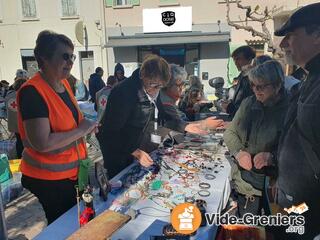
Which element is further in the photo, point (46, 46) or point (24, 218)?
point (24, 218)

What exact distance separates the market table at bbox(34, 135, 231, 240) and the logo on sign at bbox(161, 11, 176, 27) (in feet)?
32.4

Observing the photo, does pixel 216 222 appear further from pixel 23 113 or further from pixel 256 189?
pixel 23 113

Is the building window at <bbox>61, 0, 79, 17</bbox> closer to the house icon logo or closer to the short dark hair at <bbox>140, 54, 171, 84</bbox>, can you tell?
the short dark hair at <bbox>140, 54, 171, 84</bbox>

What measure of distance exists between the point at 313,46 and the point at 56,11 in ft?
43.7

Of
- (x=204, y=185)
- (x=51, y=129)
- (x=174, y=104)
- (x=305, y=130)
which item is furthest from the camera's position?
(x=174, y=104)

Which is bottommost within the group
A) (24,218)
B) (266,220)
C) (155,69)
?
(24,218)

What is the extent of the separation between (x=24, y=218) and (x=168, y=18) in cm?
1019

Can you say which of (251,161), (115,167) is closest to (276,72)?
(251,161)

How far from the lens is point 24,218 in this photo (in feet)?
10.4

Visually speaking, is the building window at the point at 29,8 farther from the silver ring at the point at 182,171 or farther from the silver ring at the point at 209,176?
the silver ring at the point at 209,176

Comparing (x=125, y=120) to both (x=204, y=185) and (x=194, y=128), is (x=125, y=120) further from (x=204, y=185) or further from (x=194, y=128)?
(x=194, y=128)

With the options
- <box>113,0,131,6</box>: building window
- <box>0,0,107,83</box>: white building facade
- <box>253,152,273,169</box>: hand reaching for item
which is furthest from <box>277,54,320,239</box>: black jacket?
<box>113,0,131,6</box>: building window

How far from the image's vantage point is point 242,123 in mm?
2143

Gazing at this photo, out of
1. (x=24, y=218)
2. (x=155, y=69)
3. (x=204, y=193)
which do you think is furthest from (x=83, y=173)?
(x=24, y=218)
